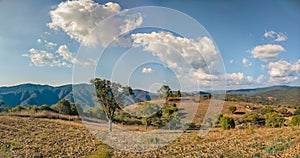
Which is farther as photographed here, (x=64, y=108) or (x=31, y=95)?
(x=31, y=95)

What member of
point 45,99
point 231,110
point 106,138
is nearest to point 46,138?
point 106,138

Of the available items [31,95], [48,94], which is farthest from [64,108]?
[48,94]

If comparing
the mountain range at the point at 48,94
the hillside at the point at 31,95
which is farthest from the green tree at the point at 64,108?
the hillside at the point at 31,95

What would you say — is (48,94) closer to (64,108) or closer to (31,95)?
(31,95)

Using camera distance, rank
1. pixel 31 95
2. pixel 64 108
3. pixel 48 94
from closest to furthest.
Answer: pixel 64 108, pixel 31 95, pixel 48 94

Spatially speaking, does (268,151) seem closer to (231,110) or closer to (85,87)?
(85,87)

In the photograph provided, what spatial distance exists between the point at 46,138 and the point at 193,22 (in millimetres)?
11611

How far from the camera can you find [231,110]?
52.2m

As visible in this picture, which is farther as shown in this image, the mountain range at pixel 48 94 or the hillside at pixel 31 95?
the hillside at pixel 31 95

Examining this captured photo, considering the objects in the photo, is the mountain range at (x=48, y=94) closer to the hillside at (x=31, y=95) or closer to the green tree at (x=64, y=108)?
the hillside at (x=31, y=95)

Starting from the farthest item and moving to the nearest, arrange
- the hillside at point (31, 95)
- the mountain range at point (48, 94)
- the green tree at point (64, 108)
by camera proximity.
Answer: the hillside at point (31, 95) → the mountain range at point (48, 94) → the green tree at point (64, 108)

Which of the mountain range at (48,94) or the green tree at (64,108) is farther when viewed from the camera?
the mountain range at (48,94)

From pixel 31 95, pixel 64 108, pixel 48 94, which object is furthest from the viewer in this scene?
pixel 48 94

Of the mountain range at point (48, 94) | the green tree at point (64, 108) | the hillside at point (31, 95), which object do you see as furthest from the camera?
the hillside at point (31, 95)
